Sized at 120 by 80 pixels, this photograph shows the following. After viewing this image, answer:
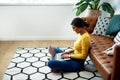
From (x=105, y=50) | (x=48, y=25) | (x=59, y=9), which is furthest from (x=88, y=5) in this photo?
(x=105, y=50)

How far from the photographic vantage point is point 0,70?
2.71 m

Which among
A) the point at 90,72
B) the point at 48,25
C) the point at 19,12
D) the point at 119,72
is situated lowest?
the point at 90,72

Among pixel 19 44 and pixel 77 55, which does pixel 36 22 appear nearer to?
pixel 19 44

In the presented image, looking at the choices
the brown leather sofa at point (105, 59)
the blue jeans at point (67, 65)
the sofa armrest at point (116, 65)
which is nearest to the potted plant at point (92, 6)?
the brown leather sofa at point (105, 59)

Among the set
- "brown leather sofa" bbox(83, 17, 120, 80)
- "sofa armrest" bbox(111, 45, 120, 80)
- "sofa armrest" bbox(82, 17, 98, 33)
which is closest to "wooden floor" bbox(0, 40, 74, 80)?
"sofa armrest" bbox(82, 17, 98, 33)

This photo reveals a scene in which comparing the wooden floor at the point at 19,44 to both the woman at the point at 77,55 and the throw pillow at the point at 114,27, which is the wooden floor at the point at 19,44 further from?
the throw pillow at the point at 114,27

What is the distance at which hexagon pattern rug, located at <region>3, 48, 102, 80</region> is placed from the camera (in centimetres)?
251

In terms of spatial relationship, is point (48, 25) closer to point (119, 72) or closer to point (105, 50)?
point (105, 50)

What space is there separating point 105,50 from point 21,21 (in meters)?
2.10

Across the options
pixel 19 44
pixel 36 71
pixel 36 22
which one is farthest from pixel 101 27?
pixel 19 44

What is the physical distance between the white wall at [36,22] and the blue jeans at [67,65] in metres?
1.53

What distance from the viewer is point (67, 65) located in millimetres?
2568

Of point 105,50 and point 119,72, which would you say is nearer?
point 119,72

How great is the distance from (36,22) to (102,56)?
2.07 metres
